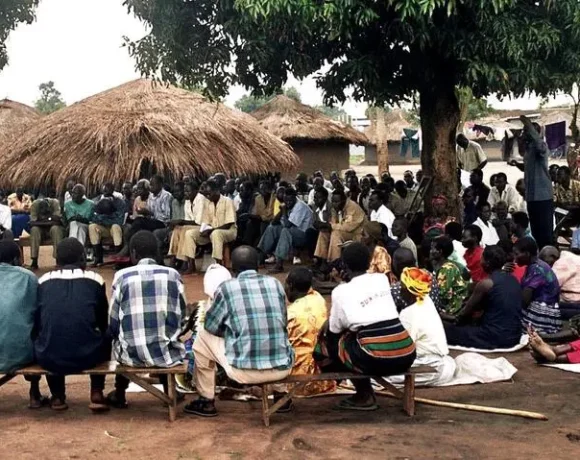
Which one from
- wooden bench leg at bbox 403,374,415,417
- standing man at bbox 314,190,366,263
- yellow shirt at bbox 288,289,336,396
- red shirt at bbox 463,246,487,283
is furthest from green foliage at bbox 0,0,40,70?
wooden bench leg at bbox 403,374,415,417

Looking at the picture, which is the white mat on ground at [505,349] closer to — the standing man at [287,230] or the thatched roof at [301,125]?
the standing man at [287,230]

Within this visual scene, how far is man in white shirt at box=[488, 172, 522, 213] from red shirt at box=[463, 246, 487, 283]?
415 cm

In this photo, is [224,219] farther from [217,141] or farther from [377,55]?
[377,55]

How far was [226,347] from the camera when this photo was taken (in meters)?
5.47

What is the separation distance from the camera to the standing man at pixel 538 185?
10945mm

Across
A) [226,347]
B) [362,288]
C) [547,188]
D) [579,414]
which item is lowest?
[579,414]

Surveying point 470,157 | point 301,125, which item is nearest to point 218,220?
point 470,157

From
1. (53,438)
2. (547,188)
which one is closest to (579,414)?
(53,438)

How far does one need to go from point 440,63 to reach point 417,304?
4881 mm

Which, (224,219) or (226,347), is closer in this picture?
(226,347)

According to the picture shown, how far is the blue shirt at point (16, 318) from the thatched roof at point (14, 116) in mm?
17524

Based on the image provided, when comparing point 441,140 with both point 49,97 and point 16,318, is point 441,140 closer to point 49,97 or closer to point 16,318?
point 16,318

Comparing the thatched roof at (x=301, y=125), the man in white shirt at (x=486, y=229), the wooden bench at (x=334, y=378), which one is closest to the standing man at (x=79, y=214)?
the man in white shirt at (x=486, y=229)

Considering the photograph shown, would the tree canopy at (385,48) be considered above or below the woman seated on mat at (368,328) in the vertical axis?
above
